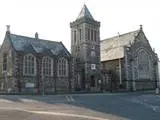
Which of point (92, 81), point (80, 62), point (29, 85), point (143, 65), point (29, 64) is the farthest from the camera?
point (143, 65)

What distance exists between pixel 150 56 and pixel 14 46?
37608 millimetres

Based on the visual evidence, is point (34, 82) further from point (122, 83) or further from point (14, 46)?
point (122, 83)

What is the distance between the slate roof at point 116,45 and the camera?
7606cm

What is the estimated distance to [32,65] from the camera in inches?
2293

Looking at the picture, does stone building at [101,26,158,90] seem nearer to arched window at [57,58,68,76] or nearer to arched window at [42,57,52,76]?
arched window at [57,58,68,76]

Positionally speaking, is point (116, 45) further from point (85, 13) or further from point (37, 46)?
point (37, 46)

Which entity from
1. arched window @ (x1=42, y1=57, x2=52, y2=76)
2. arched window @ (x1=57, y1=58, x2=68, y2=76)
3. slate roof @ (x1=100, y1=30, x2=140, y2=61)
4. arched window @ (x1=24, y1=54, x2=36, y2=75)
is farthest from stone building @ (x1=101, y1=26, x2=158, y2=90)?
arched window @ (x1=24, y1=54, x2=36, y2=75)

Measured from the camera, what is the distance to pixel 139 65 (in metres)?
76.2

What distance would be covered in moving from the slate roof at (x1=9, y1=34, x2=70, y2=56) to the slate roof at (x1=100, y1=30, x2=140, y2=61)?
15763mm

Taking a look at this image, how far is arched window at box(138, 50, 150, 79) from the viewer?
76.4 m

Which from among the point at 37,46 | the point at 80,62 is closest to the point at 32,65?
the point at 37,46

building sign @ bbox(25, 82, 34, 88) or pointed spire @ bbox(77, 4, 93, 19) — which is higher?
pointed spire @ bbox(77, 4, 93, 19)

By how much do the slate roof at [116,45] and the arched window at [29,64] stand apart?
79.8 ft

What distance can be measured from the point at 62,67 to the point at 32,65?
7.10 m
